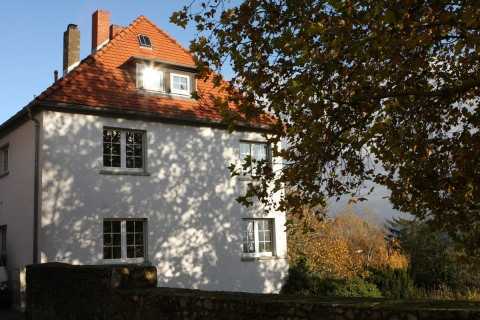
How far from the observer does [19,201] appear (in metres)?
17.8

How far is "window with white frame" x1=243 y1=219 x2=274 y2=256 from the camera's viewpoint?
20250 millimetres

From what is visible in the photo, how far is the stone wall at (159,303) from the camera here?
5.35 meters

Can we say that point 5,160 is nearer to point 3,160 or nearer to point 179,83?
point 3,160

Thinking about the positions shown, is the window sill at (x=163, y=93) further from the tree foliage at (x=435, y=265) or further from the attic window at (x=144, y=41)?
the tree foliage at (x=435, y=265)

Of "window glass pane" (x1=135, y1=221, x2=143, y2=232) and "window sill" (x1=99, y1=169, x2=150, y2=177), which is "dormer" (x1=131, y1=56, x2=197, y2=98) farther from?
"window glass pane" (x1=135, y1=221, x2=143, y2=232)

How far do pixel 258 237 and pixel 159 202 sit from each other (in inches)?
172

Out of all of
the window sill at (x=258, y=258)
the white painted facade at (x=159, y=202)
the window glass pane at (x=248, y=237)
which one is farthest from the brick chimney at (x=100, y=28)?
the window sill at (x=258, y=258)

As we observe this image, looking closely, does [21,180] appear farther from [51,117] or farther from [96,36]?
[96,36]

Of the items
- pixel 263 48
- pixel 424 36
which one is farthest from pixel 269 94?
pixel 424 36

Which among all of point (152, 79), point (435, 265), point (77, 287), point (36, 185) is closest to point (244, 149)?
point (152, 79)

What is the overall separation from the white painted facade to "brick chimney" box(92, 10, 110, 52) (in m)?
5.53

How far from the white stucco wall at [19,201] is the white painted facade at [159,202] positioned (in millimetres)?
65

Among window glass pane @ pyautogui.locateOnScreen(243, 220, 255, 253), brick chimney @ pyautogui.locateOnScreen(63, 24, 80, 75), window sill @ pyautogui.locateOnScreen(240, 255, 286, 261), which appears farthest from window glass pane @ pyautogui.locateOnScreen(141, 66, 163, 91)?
window sill @ pyautogui.locateOnScreen(240, 255, 286, 261)

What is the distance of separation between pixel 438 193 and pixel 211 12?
499 cm
